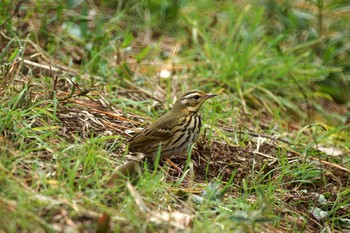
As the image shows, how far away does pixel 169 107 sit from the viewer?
7309 millimetres

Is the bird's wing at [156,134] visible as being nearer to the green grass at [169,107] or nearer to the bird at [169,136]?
the bird at [169,136]

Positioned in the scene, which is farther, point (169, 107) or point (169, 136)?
point (169, 107)

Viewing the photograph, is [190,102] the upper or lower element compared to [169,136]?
upper

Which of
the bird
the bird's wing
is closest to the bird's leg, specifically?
the bird

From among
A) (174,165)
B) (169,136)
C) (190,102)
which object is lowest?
(174,165)

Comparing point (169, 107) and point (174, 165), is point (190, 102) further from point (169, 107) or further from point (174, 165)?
point (169, 107)

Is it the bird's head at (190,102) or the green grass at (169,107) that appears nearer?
the green grass at (169,107)

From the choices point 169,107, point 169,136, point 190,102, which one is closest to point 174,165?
point 169,136

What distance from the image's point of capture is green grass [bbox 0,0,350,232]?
4926mm

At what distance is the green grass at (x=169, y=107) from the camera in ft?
16.2

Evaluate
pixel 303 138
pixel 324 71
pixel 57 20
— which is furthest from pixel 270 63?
pixel 57 20

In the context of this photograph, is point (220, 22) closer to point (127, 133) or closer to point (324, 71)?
point (324, 71)

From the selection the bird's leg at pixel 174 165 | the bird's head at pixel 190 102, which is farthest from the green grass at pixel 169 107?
the bird's head at pixel 190 102

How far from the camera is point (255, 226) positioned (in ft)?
16.4
